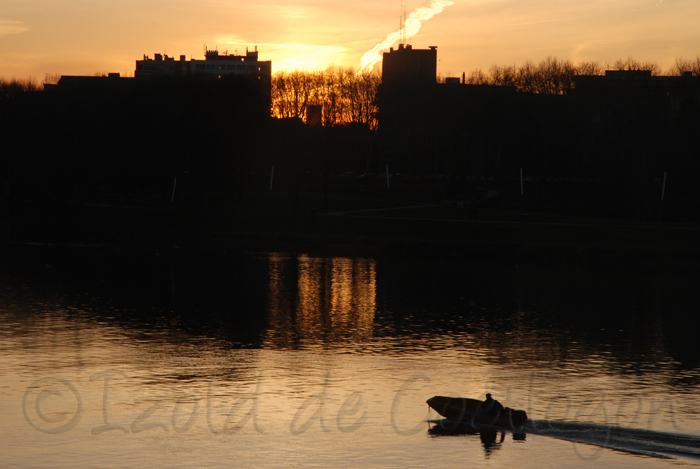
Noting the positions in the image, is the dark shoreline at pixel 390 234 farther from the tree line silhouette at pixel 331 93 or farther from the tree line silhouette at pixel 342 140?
the tree line silhouette at pixel 331 93

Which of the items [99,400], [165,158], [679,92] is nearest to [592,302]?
[99,400]

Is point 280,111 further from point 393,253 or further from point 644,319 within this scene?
point 644,319

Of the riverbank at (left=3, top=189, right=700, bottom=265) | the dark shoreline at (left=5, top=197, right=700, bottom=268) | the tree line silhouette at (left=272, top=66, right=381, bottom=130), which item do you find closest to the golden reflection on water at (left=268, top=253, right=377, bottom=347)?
the dark shoreline at (left=5, top=197, right=700, bottom=268)

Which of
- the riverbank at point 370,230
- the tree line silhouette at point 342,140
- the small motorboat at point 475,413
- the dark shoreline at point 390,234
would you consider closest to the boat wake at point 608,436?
the small motorboat at point 475,413

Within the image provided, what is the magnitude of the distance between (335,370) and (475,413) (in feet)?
21.2

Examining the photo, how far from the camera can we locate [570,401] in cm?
2200

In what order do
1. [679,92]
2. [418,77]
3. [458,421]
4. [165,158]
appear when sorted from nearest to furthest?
[458,421] → [165,158] → [679,92] → [418,77]

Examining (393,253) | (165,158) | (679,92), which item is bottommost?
(393,253)

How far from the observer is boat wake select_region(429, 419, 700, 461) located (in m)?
18.3

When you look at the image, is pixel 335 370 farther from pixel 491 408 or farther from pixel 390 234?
pixel 390 234

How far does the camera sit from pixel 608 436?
19172 mm

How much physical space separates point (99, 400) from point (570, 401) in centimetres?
1237

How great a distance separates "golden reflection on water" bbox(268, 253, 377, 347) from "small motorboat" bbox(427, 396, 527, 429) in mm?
9848

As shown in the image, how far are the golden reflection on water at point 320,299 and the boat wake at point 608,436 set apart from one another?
10.6m
